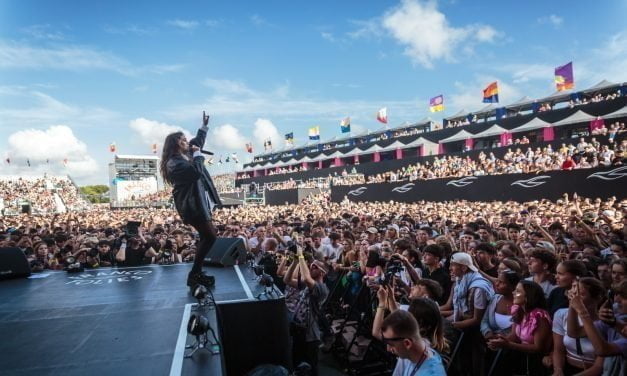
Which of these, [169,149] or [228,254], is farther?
[228,254]

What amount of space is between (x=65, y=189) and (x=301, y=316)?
55.3 m

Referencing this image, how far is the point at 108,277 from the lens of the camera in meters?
7.83

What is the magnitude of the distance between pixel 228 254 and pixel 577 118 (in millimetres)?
25963

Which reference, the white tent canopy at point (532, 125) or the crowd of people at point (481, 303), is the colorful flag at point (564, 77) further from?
the crowd of people at point (481, 303)

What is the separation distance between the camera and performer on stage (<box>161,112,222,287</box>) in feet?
19.9

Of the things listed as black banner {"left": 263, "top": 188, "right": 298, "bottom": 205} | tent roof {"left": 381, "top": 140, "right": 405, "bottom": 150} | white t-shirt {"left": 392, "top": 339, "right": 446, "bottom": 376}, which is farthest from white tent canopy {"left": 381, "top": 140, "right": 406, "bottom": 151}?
white t-shirt {"left": 392, "top": 339, "right": 446, "bottom": 376}

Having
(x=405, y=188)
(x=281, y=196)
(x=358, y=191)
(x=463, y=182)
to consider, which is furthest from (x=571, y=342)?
(x=281, y=196)

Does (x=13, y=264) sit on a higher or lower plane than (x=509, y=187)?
lower

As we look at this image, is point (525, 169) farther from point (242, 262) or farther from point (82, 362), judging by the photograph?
point (82, 362)

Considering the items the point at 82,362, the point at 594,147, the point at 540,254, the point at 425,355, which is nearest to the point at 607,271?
the point at 540,254

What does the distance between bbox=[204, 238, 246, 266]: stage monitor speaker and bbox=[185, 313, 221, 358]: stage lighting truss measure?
4637 millimetres

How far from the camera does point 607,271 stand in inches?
169

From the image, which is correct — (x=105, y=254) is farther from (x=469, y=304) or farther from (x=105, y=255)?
(x=469, y=304)

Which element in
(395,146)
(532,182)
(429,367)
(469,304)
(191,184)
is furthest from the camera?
(395,146)
